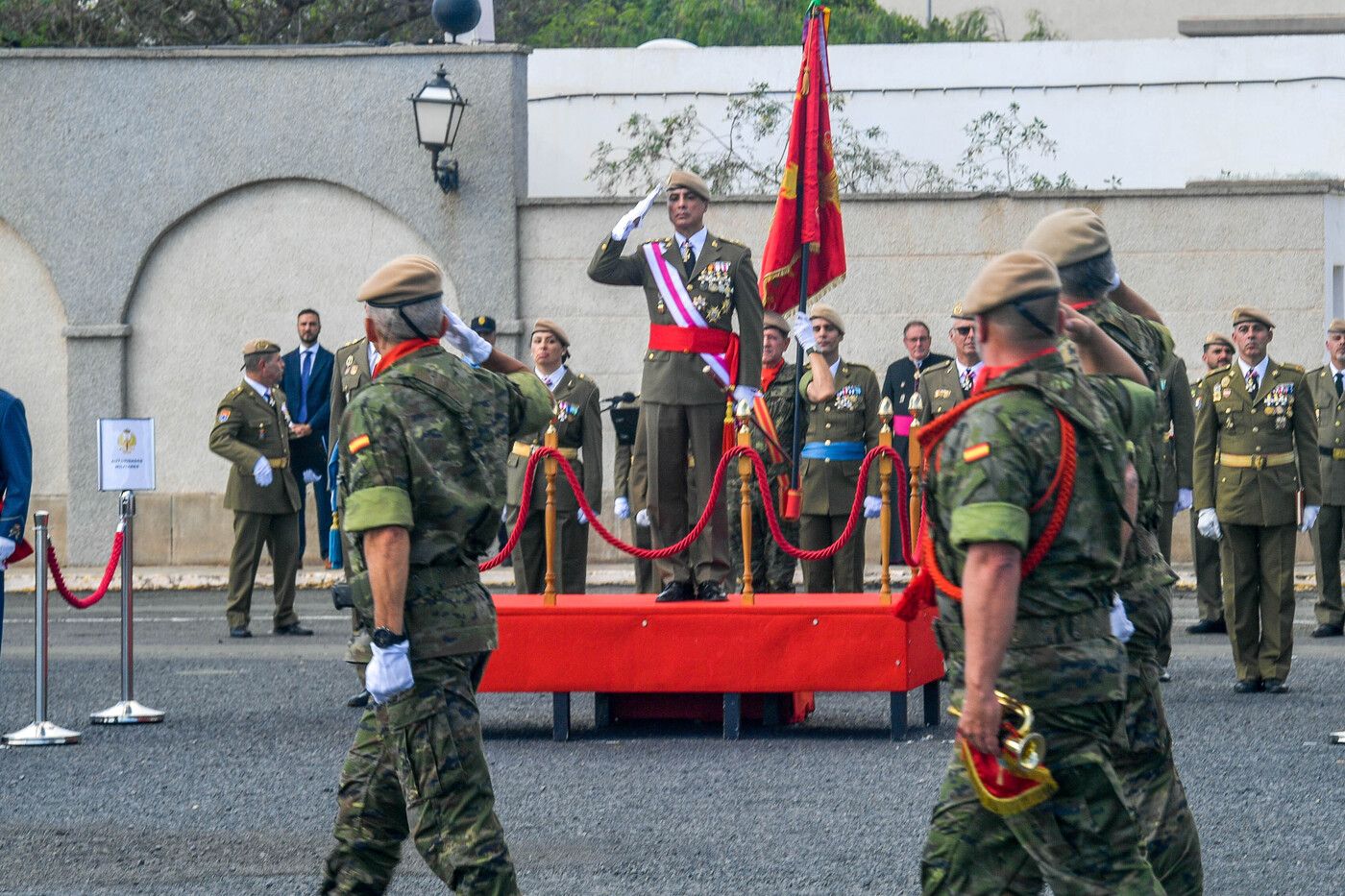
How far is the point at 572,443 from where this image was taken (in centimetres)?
1273

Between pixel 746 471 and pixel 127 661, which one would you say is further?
pixel 127 661

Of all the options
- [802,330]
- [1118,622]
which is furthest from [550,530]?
[1118,622]

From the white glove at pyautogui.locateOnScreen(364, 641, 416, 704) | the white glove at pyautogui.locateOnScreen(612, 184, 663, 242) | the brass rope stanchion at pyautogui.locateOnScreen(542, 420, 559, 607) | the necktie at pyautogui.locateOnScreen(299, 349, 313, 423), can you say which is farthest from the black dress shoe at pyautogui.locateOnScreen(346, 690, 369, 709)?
the necktie at pyautogui.locateOnScreen(299, 349, 313, 423)

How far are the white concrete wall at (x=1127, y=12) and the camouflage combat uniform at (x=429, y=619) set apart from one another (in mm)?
32079

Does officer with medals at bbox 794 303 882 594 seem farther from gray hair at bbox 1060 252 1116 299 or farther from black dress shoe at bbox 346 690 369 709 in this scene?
gray hair at bbox 1060 252 1116 299

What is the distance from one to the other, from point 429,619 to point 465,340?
93cm

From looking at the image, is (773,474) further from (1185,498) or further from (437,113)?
(437,113)

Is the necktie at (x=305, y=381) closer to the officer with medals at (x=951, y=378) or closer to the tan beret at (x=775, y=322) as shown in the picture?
the tan beret at (x=775, y=322)

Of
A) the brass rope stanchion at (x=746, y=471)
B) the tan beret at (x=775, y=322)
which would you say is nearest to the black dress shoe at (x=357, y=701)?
the brass rope stanchion at (x=746, y=471)

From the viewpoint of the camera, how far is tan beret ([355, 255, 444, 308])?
565 centimetres

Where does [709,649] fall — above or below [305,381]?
below

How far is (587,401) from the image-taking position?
1264cm

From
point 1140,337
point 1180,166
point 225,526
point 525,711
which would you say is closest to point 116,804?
point 525,711

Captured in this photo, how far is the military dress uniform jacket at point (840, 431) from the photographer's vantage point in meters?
13.0
